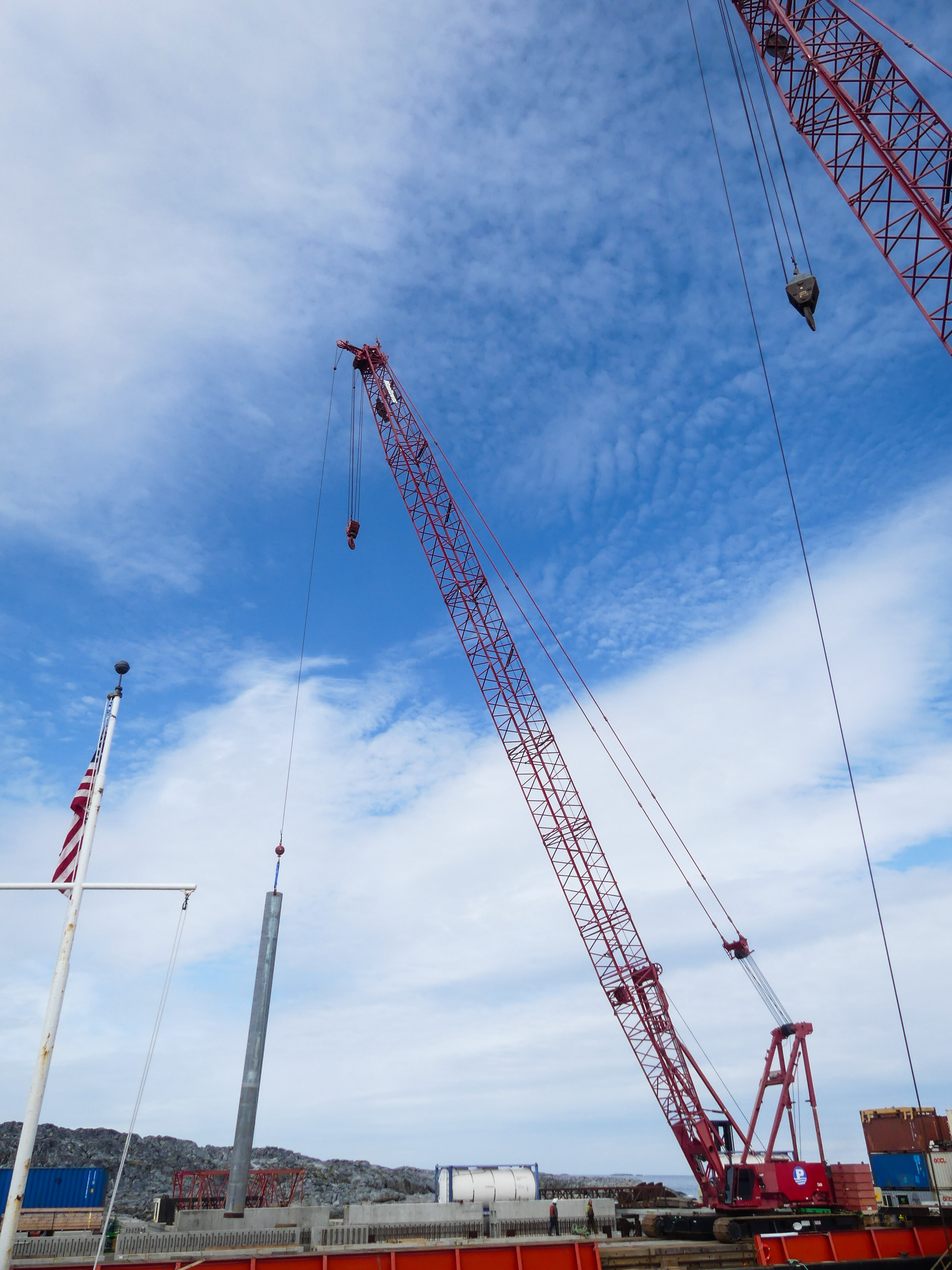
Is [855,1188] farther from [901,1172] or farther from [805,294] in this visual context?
[805,294]

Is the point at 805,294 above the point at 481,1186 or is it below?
above

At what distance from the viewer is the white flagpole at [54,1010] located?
15023 mm

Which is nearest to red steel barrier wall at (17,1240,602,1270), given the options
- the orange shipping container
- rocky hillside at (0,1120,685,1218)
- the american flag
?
the american flag

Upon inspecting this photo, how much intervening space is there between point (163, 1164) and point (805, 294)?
346 ft

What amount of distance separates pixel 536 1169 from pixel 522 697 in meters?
31.6

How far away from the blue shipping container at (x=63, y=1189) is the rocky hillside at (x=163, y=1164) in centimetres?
3006

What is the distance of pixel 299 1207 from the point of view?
46.1 metres

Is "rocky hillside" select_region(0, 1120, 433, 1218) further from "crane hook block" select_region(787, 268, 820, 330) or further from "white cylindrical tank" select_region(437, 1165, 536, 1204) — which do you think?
"crane hook block" select_region(787, 268, 820, 330)

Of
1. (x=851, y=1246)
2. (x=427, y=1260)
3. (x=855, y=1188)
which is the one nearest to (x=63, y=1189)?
(x=427, y=1260)

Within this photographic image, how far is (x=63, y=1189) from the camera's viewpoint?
4775cm

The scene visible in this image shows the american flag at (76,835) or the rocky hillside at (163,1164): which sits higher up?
the american flag at (76,835)

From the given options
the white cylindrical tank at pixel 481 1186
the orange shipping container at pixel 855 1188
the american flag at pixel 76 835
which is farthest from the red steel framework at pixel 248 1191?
the american flag at pixel 76 835

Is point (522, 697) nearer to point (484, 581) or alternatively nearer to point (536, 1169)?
point (484, 581)

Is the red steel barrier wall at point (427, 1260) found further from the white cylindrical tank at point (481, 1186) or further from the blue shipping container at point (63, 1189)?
the blue shipping container at point (63, 1189)
